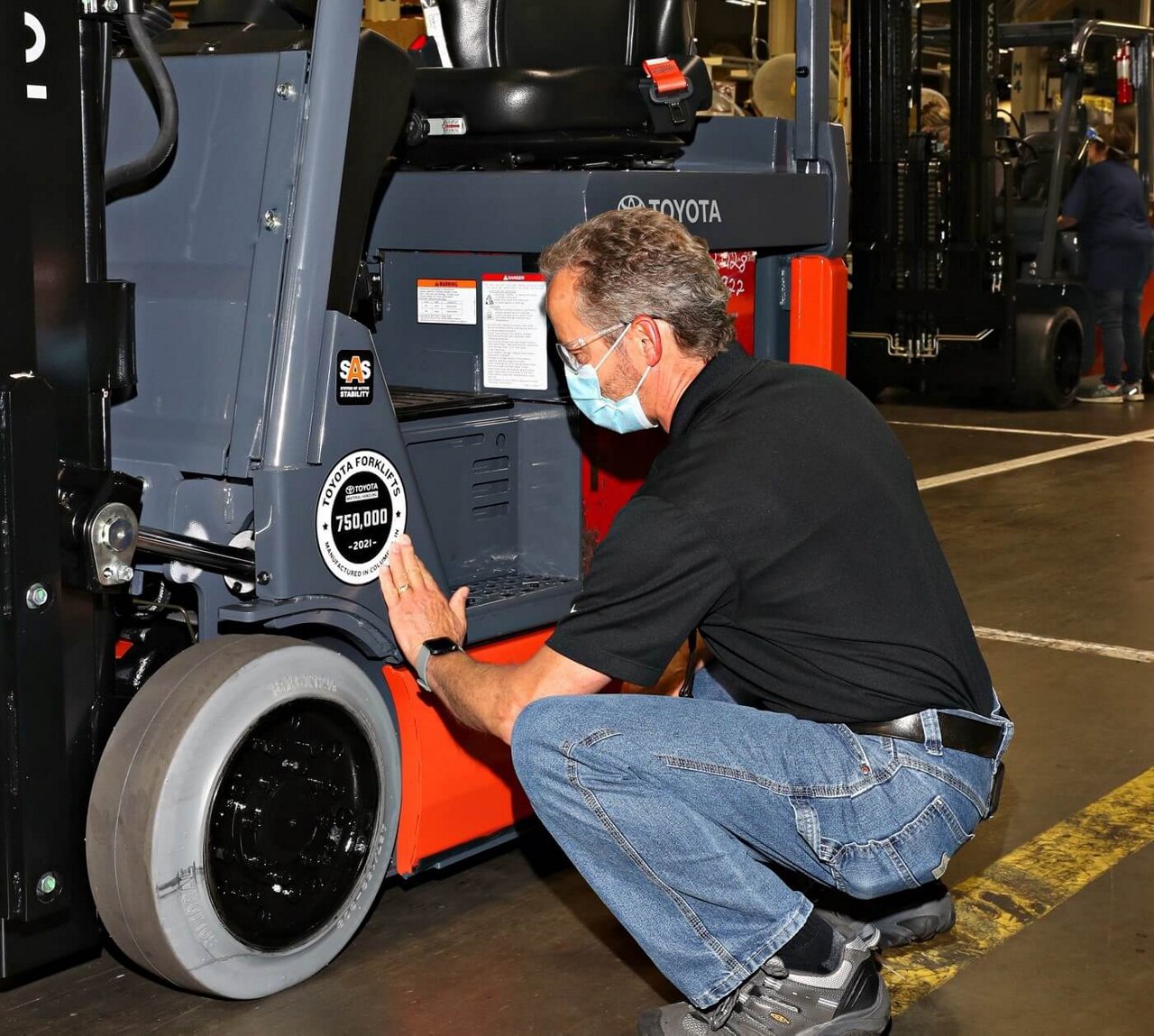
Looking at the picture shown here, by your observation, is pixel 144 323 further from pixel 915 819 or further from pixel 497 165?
pixel 915 819

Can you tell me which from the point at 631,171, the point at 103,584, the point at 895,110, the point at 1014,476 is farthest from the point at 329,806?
the point at 895,110

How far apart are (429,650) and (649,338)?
72 centimetres

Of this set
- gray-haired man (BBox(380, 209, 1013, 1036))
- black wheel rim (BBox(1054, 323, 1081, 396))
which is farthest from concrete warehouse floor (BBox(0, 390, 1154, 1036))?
black wheel rim (BBox(1054, 323, 1081, 396))

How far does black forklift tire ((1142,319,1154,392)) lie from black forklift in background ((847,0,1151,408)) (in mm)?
1114

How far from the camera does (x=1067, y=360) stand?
12.0 metres

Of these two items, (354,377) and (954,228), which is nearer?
(354,377)

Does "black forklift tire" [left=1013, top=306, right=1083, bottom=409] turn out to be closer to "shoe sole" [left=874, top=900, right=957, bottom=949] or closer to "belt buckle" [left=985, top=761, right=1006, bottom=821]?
"shoe sole" [left=874, top=900, right=957, bottom=949]

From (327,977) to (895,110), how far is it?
9392mm

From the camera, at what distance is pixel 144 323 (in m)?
3.27

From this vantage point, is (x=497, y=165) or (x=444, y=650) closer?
(x=444, y=650)

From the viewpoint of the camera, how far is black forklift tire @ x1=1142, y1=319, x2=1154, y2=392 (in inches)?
506

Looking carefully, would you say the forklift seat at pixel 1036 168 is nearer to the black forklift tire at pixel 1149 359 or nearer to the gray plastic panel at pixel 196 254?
the black forklift tire at pixel 1149 359

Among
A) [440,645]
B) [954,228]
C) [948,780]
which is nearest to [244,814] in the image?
[440,645]

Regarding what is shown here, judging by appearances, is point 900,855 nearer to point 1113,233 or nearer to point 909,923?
point 909,923
